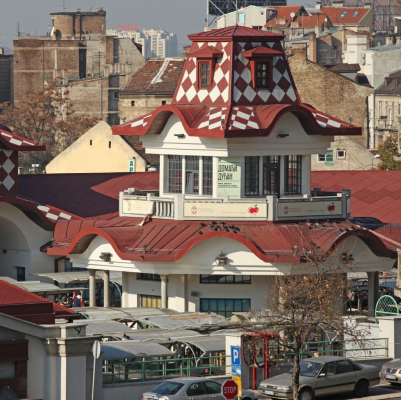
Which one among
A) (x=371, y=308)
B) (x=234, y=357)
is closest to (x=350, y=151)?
(x=371, y=308)

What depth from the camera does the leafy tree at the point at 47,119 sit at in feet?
461

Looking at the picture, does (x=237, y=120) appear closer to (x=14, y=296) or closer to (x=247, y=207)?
(x=247, y=207)

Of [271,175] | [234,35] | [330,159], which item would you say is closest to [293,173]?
[271,175]

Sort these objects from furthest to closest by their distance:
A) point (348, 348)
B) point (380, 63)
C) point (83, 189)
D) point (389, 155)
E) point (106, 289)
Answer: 1. point (380, 63)
2. point (389, 155)
3. point (83, 189)
4. point (106, 289)
5. point (348, 348)

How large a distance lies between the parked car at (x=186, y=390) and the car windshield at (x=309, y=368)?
321cm

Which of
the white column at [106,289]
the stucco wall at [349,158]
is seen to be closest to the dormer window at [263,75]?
the white column at [106,289]

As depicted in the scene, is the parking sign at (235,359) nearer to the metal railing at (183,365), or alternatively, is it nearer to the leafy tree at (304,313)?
the leafy tree at (304,313)

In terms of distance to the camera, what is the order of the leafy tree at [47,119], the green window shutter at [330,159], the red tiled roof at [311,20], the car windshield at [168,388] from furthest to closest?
the red tiled roof at [311,20] < the leafy tree at [47,119] < the green window shutter at [330,159] < the car windshield at [168,388]

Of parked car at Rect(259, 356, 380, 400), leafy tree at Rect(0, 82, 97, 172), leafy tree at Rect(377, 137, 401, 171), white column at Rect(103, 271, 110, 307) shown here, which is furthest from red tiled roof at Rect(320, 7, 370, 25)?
parked car at Rect(259, 356, 380, 400)

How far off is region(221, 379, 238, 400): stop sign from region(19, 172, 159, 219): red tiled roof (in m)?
23.4

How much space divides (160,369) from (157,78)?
3078 inches

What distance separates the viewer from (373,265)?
45.3 m

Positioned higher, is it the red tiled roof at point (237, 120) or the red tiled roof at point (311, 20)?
the red tiled roof at point (311, 20)

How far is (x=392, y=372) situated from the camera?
37188 mm
